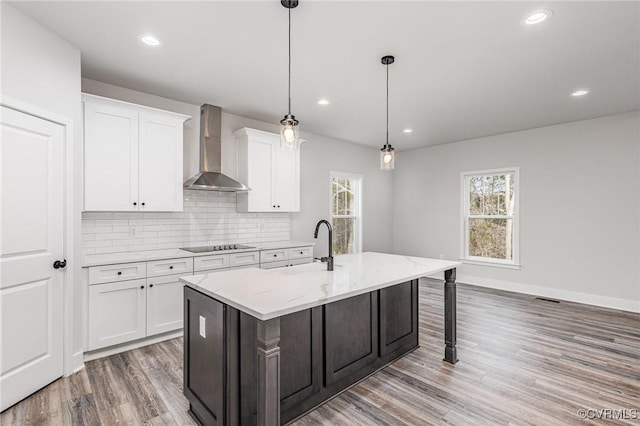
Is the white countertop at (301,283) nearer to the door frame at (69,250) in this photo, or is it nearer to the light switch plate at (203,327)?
the light switch plate at (203,327)

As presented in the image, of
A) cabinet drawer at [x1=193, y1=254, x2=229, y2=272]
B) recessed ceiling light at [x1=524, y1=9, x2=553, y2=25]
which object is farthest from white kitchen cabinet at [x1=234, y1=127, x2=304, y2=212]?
recessed ceiling light at [x1=524, y1=9, x2=553, y2=25]

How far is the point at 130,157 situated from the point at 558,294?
623 centimetres

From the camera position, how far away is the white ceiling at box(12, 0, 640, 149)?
2.25m

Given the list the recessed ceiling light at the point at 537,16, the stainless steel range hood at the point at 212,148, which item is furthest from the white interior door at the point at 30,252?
the recessed ceiling light at the point at 537,16

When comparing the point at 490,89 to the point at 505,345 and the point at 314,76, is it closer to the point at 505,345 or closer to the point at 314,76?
the point at 314,76

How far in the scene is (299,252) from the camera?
4.61 m

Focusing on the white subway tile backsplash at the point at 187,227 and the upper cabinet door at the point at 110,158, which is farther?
the white subway tile backsplash at the point at 187,227

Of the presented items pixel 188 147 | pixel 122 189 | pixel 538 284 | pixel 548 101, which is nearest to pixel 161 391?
pixel 122 189

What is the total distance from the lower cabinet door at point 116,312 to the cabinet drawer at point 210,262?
21.0 inches

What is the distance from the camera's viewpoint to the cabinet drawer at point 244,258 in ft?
12.6

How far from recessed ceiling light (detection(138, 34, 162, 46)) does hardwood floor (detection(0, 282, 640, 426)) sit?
272cm

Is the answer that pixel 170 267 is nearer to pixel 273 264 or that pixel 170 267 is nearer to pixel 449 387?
pixel 273 264

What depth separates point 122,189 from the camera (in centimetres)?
328

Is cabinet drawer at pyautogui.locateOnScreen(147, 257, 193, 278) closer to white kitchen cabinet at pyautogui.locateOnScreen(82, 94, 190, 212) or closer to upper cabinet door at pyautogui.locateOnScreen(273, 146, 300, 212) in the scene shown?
white kitchen cabinet at pyautogui.locateOnScreen(82, 94, 190, 212)
